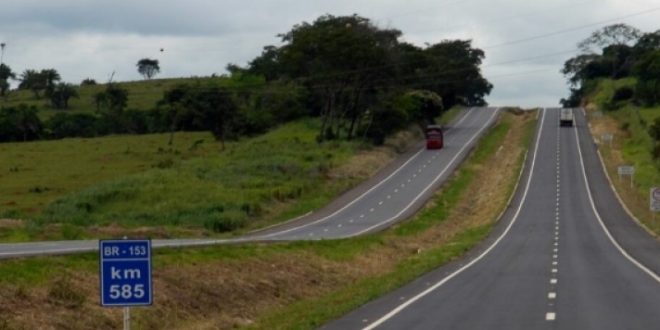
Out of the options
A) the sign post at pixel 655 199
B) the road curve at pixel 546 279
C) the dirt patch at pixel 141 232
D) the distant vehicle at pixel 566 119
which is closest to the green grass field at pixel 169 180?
the dirt patch at pixel 141 232

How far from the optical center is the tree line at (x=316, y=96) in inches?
4316

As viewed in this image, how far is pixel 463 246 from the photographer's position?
54781mm

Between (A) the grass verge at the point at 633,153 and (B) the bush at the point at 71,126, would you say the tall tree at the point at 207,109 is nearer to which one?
(B) the bush at the point at 71,126

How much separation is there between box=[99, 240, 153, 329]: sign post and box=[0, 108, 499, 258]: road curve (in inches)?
659

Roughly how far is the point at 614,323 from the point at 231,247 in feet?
61.9

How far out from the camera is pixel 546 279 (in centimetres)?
3759

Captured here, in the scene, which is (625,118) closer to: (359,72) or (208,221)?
(359,72)

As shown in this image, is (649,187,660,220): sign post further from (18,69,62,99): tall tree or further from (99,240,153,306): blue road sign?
(18,69,62,99): tall tree

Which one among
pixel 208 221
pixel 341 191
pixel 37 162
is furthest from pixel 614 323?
pixel 37 162

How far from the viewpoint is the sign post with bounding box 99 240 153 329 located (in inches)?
591

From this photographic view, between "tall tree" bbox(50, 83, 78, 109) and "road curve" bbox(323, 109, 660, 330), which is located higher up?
"tall tree" bbox(50, 83, 78, 109)

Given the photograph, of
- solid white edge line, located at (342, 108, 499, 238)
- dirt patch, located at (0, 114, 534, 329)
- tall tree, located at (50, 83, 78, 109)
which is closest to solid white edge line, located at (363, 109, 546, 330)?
dirt patch, located at (0, 114, 534, 329)

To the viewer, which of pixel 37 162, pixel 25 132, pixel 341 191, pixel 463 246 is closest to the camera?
pixel 463 246

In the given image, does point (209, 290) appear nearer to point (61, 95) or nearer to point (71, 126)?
point (71, 126)
